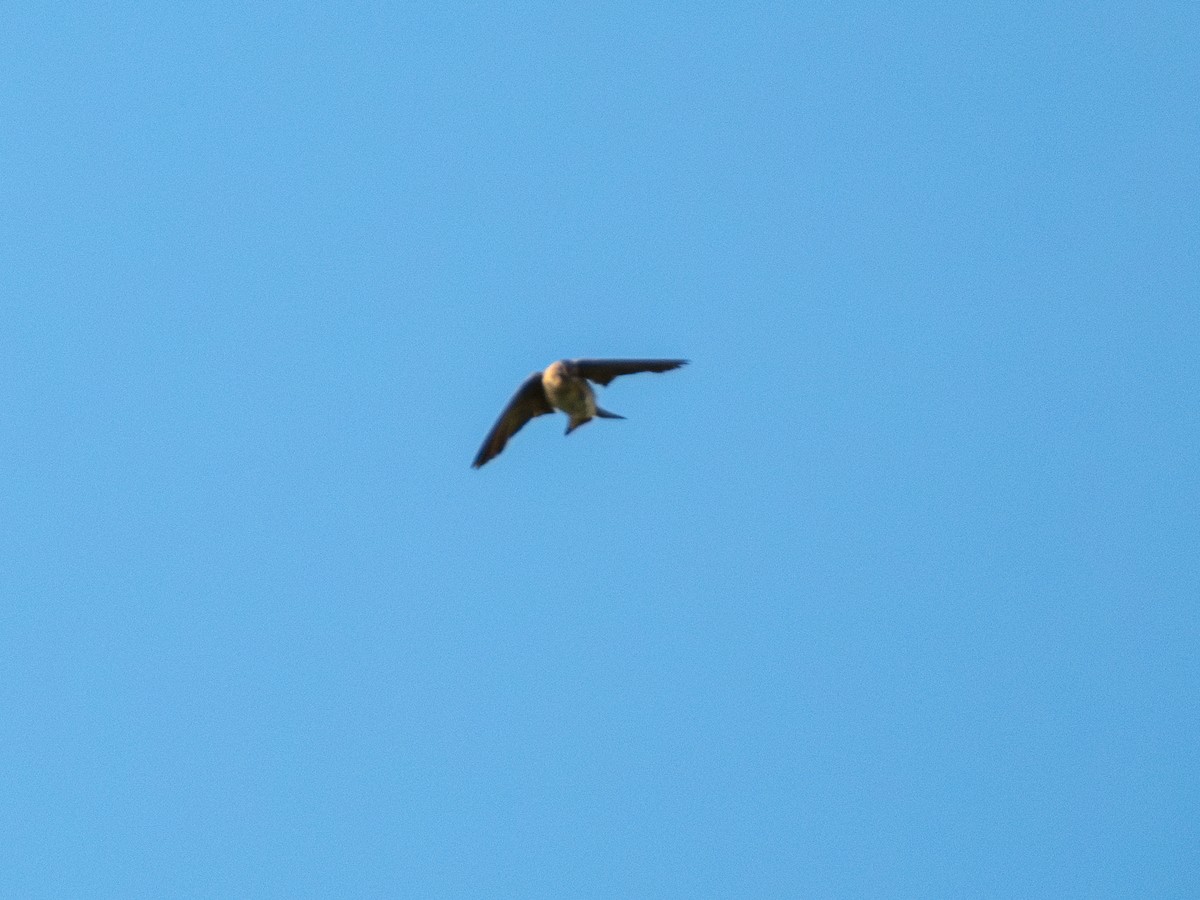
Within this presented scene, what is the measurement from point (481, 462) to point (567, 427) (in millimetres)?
1590

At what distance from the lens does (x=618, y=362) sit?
94.6ft

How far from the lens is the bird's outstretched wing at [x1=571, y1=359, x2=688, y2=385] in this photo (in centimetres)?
2886

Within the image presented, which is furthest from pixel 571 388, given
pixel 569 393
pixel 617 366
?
pixel 617 366

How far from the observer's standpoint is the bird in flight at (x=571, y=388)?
2883cm

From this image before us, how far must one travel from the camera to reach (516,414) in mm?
29688

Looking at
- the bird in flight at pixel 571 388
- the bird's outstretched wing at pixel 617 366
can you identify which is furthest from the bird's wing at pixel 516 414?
the bird's outstretched wing at pixel 617 366

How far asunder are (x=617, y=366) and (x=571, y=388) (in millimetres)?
808

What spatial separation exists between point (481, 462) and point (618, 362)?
2.81m

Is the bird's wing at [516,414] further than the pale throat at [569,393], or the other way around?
the bird's wing at [516,414]

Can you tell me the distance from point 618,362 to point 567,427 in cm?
132

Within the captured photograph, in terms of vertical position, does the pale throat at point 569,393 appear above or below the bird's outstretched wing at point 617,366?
below

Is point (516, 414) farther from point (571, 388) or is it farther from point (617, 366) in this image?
point (617, 366)

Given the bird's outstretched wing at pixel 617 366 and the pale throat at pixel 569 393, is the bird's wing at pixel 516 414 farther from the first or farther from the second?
the bird's outstretched wing at pixel 617 366

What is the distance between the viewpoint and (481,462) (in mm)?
29672
